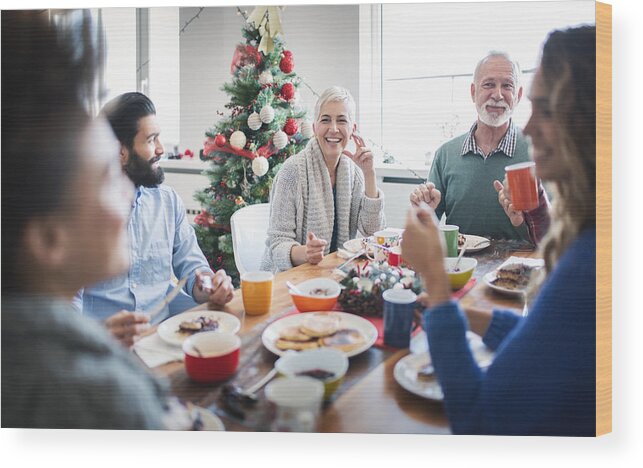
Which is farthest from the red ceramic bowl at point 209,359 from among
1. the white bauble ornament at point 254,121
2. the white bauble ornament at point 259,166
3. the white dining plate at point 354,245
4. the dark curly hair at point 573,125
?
the dark curly hair at point 573,125

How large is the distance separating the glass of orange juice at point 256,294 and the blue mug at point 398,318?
0.33 m

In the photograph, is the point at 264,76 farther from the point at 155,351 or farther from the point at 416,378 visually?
the point at 416,378

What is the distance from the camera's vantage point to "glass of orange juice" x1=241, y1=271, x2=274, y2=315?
1878 mm

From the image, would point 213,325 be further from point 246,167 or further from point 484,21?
point 484,21

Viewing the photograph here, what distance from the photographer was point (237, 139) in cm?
210

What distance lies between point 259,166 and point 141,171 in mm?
367

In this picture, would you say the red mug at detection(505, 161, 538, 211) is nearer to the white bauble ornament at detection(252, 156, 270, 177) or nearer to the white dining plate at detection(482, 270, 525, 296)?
the white dining plate at detection(482, 270, 525, 296)

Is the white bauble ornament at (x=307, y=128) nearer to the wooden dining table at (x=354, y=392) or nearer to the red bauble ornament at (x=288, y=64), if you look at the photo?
the red bauble ornament at (x=288, y=64)

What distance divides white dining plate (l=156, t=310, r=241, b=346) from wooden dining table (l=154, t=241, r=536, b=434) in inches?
1.1

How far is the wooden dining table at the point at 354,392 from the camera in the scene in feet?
5.38

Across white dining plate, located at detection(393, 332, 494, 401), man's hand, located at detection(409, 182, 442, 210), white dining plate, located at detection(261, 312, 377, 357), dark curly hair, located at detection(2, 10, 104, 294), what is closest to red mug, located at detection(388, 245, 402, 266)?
man's hand, located at detection(409, 182, 442, 210)

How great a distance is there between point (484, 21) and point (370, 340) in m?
1.03

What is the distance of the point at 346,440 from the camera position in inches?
78.3

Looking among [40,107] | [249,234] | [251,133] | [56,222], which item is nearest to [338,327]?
[249,234]
